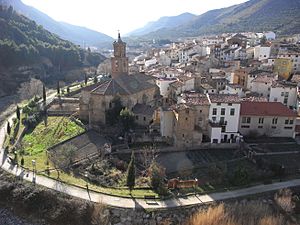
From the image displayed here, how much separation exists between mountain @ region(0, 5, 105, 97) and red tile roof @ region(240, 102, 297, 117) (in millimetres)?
55999

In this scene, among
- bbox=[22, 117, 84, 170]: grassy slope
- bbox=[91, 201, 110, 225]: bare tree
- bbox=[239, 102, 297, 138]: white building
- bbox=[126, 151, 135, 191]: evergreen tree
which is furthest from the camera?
bbox=[239, 102, 297, 138]: white building

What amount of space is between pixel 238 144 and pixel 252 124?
424 cm

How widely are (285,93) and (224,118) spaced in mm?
14139

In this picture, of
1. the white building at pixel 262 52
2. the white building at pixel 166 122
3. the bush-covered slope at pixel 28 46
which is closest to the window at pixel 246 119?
the white building at pixel 166 122

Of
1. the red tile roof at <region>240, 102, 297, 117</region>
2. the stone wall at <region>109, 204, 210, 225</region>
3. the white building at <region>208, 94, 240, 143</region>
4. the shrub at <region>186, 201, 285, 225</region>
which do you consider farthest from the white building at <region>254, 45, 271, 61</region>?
the stone wall at <region>109, 204, 210, 225</region>

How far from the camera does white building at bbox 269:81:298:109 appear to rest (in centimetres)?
4961

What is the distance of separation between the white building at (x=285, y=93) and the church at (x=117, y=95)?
1796 cm

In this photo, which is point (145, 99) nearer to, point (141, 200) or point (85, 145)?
point (85, 145)

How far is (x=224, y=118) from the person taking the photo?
41.5 m

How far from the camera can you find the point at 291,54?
67.4 m

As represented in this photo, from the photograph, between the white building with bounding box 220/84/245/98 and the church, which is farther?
the white building with bounding box 220/84/245/98

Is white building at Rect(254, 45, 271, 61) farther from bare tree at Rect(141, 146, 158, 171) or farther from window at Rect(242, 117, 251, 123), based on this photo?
bare tree at Rect(141, 146, 158, 171)

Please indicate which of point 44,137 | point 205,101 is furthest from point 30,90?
point 205,101

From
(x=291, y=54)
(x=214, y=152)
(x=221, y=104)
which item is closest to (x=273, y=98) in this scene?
(x=221, y=104)
